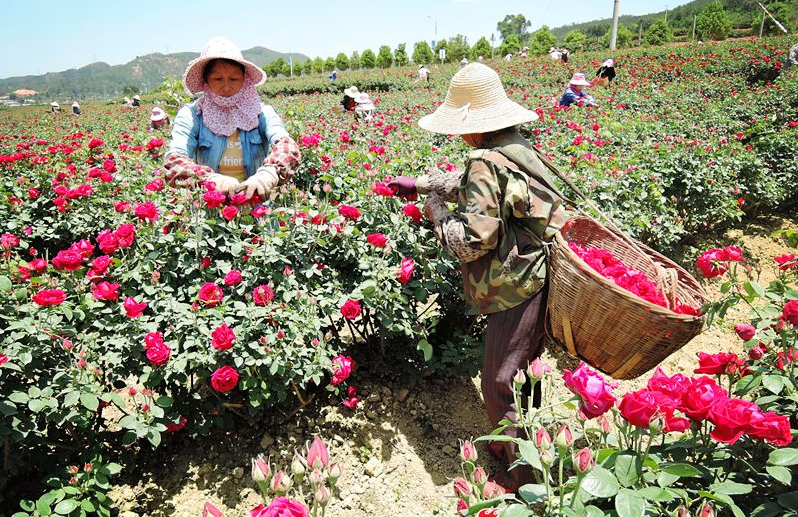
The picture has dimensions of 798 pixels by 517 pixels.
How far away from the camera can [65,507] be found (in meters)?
1.68

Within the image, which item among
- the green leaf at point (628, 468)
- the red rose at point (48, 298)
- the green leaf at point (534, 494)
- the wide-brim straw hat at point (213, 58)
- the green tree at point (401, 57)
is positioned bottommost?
the green leaf at point (534, 494)

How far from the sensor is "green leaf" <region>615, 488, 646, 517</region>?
0.90m

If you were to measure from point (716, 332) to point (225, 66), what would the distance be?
4003 millimetres

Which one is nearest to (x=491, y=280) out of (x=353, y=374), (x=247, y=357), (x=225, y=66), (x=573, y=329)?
(x=573, y=329)

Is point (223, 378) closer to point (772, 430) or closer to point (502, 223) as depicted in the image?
point (502, 223)

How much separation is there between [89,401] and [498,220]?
1577 millimetres

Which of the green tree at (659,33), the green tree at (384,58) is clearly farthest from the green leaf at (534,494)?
the green tree at (384,58)

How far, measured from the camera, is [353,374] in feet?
8.87

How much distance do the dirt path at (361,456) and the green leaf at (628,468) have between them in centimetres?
113

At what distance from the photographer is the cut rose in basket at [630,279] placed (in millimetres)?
1444

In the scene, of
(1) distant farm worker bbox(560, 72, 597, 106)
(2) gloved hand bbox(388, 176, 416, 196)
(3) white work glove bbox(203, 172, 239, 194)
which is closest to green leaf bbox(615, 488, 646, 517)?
(2) gloved hand bbox(388, 176, 416, 196)

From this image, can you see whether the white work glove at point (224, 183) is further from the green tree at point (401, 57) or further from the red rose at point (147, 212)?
the green tree at point (401, 57)

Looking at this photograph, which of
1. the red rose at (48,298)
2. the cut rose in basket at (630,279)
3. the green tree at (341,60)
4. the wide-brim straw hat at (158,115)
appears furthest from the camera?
the green tree at (341,60)

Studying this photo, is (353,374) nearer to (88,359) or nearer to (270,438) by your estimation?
(270,438)
